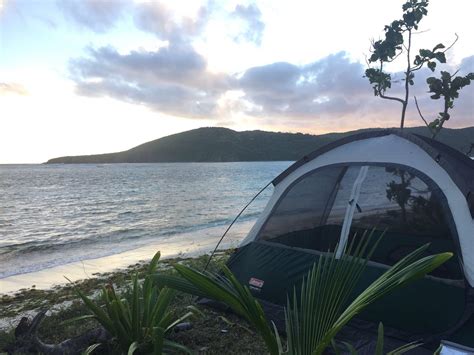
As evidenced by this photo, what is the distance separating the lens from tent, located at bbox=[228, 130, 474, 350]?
3.71m

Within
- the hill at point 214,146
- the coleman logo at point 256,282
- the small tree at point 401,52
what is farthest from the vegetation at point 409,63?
the hill at point 214,146

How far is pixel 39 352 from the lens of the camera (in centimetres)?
343

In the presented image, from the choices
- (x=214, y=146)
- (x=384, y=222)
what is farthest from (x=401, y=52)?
(x=214, y=146)

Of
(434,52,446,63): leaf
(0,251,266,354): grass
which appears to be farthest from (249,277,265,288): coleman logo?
(434,52,446,63): leaf

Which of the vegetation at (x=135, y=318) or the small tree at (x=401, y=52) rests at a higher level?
the small tree at (x=401, y=52)

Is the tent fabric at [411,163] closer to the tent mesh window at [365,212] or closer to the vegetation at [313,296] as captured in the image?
the tent mesh window at [365,212]

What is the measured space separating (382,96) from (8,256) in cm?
1246

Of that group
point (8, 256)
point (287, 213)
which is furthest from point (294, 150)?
point (287, 213)

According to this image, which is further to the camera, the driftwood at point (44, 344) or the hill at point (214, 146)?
the hill at point (214, 146)

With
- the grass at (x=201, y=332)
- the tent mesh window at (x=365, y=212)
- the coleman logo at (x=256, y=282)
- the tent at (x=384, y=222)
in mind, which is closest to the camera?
the tent at (x=384, y=222)

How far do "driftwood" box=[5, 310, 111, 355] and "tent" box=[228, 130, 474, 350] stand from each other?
1.85 meters

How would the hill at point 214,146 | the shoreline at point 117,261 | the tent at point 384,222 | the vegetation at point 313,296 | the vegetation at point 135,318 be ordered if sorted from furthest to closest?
the hill at point 214,146 → the shoreline at point 117,261 → the tent at point 384,222 → the vegetation at point 135,318 → the vegetation at point 313,296

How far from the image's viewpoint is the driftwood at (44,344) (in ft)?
11.4

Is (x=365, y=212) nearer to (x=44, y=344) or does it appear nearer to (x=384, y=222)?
(x=384, y=222)
